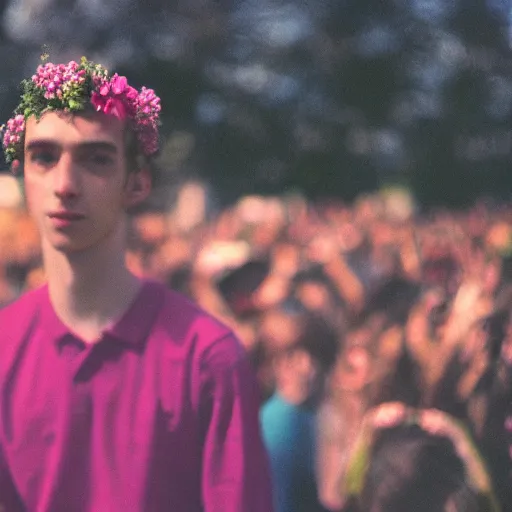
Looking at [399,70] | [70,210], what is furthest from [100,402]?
[399,70]

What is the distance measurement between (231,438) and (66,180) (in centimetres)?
106

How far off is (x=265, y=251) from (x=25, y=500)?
1223mm

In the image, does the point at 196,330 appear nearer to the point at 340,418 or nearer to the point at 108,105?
the point at 340,418

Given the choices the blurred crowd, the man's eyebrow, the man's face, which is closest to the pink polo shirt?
the blurred crowd

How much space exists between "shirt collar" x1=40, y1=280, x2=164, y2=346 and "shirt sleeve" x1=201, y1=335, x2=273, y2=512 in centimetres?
25

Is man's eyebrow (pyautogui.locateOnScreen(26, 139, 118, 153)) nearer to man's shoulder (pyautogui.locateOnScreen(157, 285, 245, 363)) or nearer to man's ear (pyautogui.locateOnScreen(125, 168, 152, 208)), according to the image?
man's ear (pyautogui.locateOnScreen(125, 168, 152, 208))

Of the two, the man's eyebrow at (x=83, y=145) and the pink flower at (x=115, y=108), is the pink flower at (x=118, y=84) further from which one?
the man's eyebrow at (x=83, y=145)

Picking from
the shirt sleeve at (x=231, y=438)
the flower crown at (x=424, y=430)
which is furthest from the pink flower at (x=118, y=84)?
the flower crown at (x=424, y=430)

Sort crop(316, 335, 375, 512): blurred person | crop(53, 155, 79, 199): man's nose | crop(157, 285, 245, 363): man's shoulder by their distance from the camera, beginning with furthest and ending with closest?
crop(316, 335, 375, 512): blurred person → crop(157, 285, 245, 363): man's shoulder → crop(53, 155, 79, 199): man's nose

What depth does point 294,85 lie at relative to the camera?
318 centimetres

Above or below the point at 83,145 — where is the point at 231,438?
below

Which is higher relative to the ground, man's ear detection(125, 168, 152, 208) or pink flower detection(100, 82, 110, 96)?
pink flower detection(100, 82, 110, 96)

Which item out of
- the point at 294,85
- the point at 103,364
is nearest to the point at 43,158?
the point at 103,364

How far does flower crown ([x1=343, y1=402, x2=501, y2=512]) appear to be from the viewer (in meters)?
3.18
